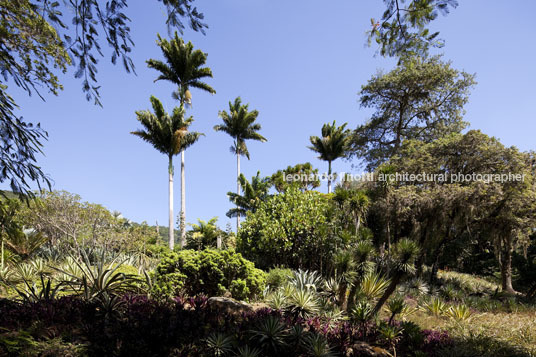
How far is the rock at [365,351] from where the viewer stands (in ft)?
18.3

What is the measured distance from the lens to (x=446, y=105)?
2466 cm

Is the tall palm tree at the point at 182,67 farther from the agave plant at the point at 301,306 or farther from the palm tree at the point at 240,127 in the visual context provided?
the agave plant at the point at 301,306

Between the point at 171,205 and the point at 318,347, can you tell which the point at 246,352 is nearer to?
the point at 318,347

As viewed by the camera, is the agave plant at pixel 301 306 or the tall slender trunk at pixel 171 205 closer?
the agave plant at pixel 301 306

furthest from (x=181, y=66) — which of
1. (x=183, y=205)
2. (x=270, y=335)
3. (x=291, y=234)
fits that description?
(x=270, y=335)

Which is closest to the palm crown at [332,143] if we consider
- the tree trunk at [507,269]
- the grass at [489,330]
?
the tree trunk at [507,269]

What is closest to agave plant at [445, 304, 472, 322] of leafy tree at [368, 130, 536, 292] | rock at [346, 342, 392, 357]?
rock at [346, 342, 392, 357]

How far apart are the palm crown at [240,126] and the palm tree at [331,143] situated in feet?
23.5

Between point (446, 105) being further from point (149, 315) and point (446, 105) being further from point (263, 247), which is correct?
point (149, 315)

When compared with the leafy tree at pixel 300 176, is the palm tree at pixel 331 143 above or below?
above

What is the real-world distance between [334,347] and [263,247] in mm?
9412

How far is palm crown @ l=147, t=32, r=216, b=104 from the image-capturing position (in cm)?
2908

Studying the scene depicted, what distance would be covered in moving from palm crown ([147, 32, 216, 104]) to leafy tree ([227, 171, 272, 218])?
970 centimetres

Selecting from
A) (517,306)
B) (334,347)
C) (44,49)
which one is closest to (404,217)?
(517,306)
